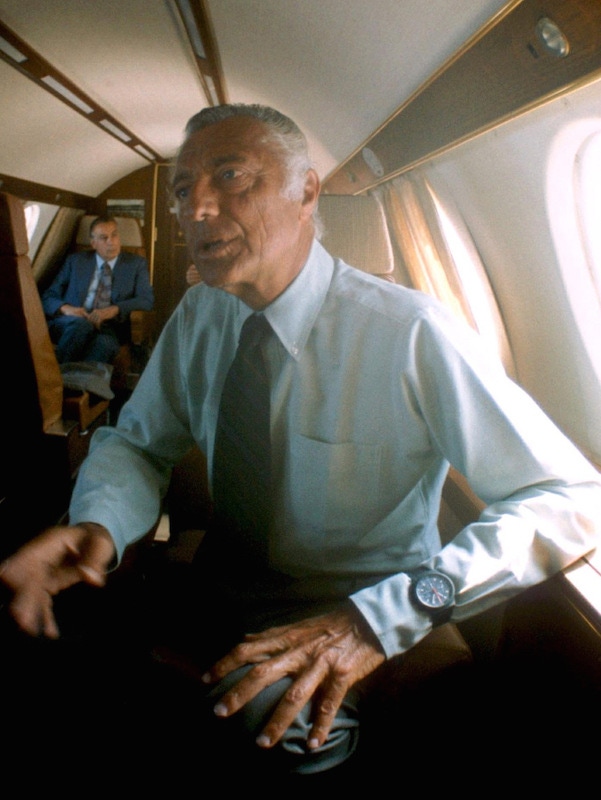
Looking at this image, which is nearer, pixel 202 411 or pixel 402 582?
pixel 402 582

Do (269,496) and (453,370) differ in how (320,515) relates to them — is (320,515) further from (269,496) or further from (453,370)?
(453,370)

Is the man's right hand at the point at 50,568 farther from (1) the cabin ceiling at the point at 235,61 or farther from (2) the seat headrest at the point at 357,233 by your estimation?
(2) the seat headrest at the point at 357,233

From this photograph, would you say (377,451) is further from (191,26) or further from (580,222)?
(191,26)

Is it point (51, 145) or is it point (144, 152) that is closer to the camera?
point (51, 145)

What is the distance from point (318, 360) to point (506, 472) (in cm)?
50

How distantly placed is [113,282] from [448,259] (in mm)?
4241

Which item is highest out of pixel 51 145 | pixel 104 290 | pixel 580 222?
pixel 51 145

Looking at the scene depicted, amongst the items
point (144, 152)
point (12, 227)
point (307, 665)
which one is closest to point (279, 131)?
point (307, 665)

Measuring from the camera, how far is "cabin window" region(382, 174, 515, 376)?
2.68 meters

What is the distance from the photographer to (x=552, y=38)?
109 centimetres

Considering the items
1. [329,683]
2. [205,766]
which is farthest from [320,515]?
[205,766]

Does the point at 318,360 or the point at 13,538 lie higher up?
the point at 318,360

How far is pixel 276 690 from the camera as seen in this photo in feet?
3.11

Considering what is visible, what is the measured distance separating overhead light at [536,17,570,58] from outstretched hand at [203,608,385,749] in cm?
125
